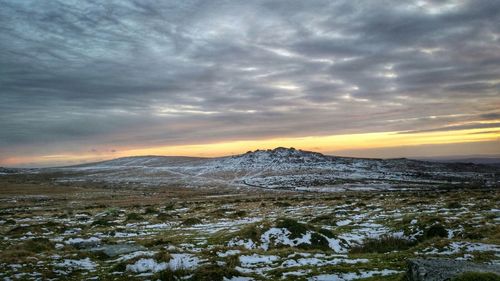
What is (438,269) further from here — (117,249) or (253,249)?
(117,249)

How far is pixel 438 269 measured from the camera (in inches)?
405

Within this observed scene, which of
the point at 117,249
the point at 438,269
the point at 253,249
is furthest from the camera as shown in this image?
the point at 117,249

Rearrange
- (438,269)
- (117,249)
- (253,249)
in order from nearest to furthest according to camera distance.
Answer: (438,269) < (253,249) < (117,249)

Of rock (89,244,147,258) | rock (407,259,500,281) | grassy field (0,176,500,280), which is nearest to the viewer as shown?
rock (407,259,500,281)

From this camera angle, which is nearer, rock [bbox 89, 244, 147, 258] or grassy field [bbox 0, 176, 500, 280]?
grassy field [bbox 0, 176, 500, 280]

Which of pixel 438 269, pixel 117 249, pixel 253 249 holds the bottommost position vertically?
pixel 253 249

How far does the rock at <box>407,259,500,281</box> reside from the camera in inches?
388

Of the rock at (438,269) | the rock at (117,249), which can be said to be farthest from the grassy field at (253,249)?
the rock at (438,269)

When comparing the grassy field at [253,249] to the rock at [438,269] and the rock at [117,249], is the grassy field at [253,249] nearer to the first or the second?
the rock at [117,249]

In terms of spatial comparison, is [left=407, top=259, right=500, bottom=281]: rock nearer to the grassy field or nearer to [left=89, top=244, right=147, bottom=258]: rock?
the grassy field

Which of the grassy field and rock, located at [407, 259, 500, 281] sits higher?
rock, located at [407, 259, 500, 281]

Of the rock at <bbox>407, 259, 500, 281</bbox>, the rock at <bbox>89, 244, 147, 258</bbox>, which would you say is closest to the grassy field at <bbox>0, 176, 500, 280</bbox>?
the rock at <bbox>89, 244, 147, 258</bbox>

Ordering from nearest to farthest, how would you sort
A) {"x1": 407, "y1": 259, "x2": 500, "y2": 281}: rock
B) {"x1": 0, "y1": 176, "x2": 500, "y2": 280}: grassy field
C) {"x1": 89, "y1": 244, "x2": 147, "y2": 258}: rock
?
1. {"x1": 407, "y1": 259, "x2": 500, "y2": 281}: rock
2. {"x1": 0, "y1": 176, "x2": 500, "y2": 280}: grassy field
3. {"x1": 89, "y1": 244, "x2": 147, "y2": 258}: rock

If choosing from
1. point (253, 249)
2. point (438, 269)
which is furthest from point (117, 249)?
point (438, 269)
